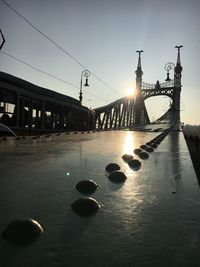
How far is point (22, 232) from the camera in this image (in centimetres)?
163

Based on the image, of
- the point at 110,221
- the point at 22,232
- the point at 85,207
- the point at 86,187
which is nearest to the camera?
the point at 22,232

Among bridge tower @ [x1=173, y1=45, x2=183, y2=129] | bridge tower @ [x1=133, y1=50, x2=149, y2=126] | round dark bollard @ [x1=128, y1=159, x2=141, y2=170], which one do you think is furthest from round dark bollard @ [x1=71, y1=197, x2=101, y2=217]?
bridge tower @ [x1=173, y1=45, x2=183, y2=129]

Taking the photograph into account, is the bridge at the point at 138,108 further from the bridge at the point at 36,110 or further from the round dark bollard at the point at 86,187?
the round dark bollard at the point at 86,187

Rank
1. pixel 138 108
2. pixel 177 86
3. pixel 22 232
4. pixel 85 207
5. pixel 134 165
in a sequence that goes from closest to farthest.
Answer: pixel 22 232 < pixel 85 207 < pixel 134 165 < pixel 138 108 < pixel 177 86

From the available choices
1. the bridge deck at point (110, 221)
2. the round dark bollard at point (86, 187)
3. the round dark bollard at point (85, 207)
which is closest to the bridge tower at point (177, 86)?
the bridge deck at point (110, 221)

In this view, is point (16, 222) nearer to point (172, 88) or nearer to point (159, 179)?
point (159, 179)

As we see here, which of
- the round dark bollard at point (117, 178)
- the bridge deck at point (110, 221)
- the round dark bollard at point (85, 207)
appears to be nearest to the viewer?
the bridge deck at point (110, 221)

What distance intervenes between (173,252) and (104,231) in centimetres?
39

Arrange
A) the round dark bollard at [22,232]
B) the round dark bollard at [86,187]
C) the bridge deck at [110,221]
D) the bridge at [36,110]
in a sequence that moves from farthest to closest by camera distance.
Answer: the bridge at [36,110] → the round dark bollard at [86,187] → the round dark bollard at [22,232] → the bridge deck at [110,221]

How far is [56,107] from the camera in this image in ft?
65.8

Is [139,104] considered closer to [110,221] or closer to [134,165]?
[134,165]

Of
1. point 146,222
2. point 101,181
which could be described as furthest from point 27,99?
point 146,222

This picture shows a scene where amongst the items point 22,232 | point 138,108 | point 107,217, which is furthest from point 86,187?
point 138,108

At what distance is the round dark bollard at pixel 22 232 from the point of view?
1.59 meters
